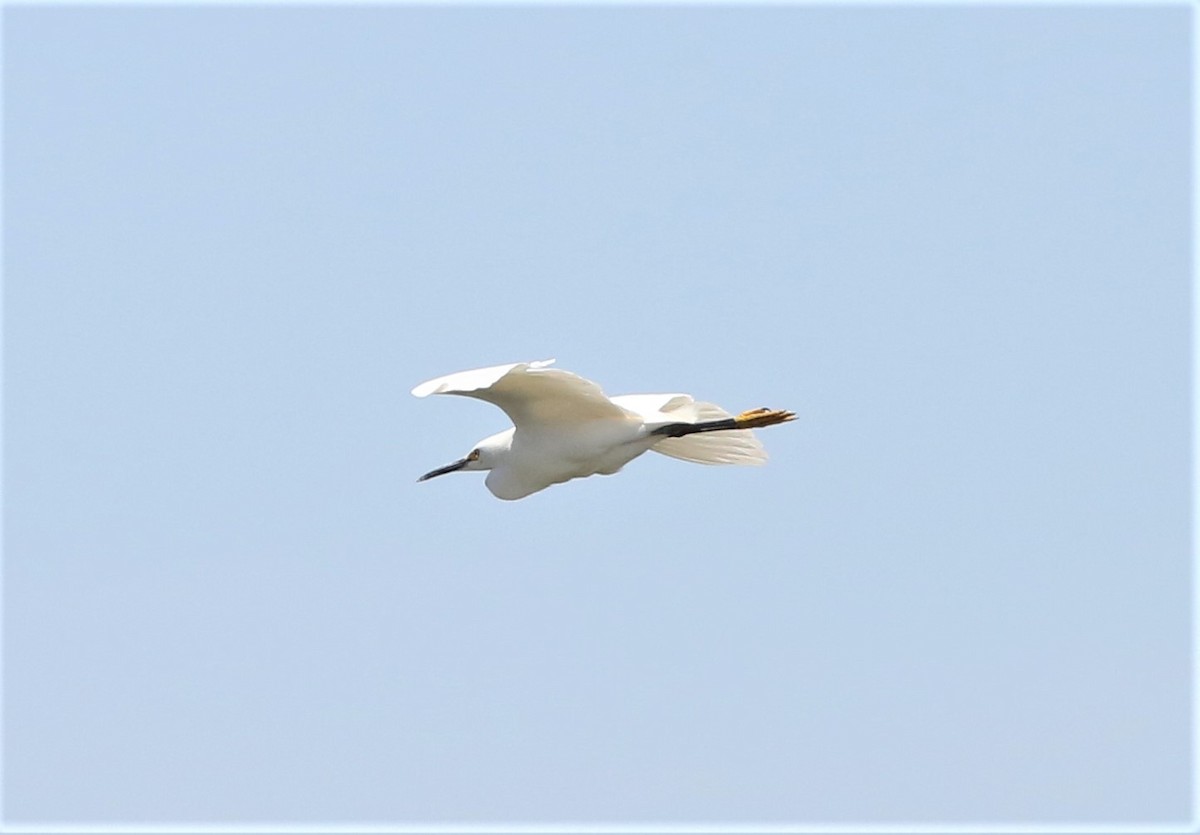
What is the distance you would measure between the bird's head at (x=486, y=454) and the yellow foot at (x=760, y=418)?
135cm

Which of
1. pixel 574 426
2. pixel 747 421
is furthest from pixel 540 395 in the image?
pixel 747 421

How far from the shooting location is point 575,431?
11.7 m

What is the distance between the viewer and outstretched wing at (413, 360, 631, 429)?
1039 cm

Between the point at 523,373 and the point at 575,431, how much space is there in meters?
0.86

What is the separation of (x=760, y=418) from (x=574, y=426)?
115 centimetres

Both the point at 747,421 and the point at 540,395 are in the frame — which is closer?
the point at 540,395

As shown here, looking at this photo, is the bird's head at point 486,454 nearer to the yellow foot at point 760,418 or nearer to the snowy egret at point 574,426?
the snowy egret at point 574,426

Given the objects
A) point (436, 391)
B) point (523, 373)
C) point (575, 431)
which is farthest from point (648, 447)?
point (436, 391)

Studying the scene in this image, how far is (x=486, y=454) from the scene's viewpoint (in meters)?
12.5

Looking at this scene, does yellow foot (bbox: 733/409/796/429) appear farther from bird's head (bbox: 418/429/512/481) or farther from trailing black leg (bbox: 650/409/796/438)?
bird's head (bbox: 418/429/512/481)

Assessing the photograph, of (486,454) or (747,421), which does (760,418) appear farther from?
(486,454)

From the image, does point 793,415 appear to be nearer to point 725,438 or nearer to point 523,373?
point 725,438

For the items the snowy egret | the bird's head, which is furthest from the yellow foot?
the bird's head

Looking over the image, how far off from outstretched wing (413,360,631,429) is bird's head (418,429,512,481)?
12.8 inches
